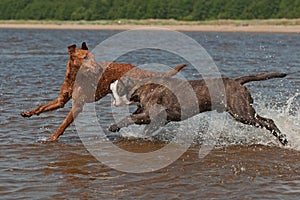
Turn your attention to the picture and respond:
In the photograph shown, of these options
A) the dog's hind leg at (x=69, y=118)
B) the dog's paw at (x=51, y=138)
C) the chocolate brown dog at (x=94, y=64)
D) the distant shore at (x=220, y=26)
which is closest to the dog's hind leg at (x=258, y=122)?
the chocolate brown dog at (x=94, y=64)

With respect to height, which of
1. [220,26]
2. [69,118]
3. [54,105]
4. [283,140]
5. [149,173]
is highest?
[220,26]

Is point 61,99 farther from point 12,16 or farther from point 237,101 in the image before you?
point 12,16

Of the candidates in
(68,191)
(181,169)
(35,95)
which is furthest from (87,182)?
(35,95)

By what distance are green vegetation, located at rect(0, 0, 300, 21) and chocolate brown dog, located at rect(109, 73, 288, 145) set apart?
213ft

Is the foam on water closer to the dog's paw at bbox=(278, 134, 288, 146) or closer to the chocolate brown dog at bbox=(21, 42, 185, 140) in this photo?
the dog's paw at bbox=(278, 134, 288, 146)

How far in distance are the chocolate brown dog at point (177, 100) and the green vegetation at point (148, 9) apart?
2560 inches

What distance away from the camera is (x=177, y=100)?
25.6 feet

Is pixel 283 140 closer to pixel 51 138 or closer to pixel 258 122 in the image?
pixel 258 122

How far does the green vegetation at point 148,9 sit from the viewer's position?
2975 inches

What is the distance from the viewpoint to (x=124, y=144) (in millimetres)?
8000

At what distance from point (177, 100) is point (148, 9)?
263ft

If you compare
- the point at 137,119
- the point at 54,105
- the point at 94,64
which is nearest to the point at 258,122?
the point at 137,119

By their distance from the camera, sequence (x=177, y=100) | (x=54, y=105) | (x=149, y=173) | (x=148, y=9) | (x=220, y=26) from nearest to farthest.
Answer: (x=149, y=173) → (x=177, y=100) → (x=54, y=105) → (x=220, y=26) → (x=148, y=9)

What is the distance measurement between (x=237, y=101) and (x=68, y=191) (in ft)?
9.53
